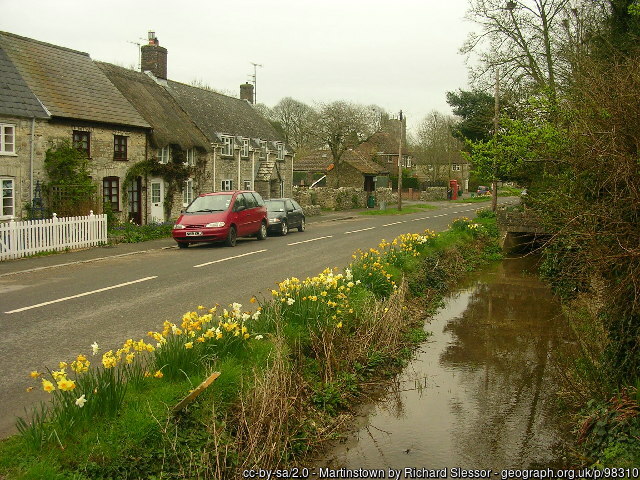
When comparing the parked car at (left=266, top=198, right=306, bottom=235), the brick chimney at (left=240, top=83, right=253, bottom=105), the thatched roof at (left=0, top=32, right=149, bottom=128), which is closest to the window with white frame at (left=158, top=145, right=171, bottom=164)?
the thatched roof at (left=0, top=32, right=149, bottom=128)

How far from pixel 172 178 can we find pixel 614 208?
1116 inches

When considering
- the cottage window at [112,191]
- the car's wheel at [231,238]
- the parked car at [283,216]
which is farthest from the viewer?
the cottage window at [112,191]

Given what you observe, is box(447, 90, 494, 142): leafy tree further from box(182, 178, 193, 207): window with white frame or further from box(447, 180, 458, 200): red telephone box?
box(447, 180, 458, 200): red telephone box

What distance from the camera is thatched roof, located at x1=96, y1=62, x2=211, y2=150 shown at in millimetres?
31125

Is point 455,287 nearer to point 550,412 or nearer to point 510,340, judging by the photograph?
point 510,340

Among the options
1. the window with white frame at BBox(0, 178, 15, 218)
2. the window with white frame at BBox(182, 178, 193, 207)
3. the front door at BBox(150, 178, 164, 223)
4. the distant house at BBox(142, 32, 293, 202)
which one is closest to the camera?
the window with white frame at BBox(0, 178, 15, 218)

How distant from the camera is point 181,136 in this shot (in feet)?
107

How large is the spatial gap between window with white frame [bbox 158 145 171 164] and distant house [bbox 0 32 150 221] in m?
1.51

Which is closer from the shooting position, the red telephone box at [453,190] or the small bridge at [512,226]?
the small bridge at [512,226]

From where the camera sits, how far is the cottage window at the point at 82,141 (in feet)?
84.7

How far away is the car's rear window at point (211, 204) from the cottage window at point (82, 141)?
684 centimetres

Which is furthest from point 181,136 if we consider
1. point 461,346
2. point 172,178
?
point 461,346

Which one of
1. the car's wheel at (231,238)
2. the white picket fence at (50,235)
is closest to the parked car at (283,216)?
the car's wheel at (231,238)

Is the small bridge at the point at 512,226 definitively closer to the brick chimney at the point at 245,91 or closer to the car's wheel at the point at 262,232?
the car's wheel at the point at 262,232
